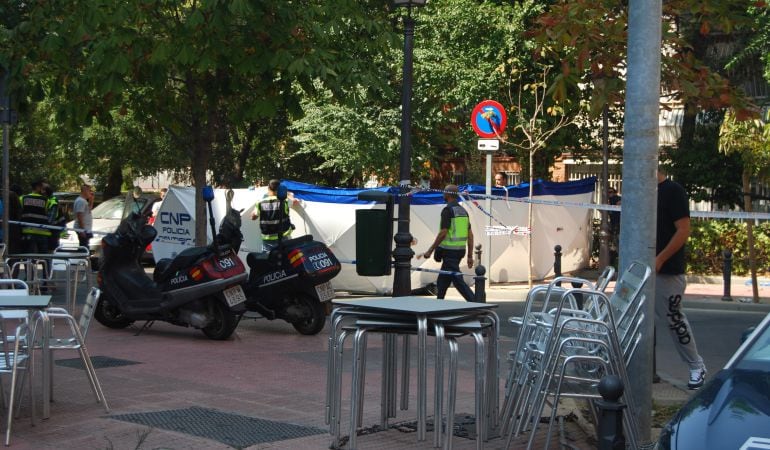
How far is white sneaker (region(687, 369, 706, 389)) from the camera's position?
29.9ft

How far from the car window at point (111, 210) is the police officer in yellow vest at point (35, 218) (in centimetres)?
640

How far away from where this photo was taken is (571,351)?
6574 millimetres

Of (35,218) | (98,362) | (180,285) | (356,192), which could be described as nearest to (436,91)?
(356,192)

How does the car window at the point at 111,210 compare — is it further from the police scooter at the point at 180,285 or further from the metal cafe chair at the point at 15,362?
the metal cafe chair at the point at 15,362

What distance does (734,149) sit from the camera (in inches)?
743

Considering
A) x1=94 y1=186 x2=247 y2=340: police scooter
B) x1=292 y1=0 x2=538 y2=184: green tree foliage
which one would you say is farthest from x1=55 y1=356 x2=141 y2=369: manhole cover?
x1=292 y1=0 x2=538 y2=184: green tree foliage

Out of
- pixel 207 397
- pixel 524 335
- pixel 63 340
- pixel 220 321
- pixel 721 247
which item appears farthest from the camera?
pixel 721 247

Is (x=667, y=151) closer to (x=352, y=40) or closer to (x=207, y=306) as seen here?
(x=352, y=40)

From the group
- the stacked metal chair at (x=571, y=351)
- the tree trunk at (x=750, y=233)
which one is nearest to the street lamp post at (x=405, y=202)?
the stacked metal chair at (x=571, y=351)

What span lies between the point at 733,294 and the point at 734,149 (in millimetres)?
2578

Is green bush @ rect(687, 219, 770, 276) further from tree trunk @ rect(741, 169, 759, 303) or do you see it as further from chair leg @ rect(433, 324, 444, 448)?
chair leg @ rect(433, 324, 444, 448)

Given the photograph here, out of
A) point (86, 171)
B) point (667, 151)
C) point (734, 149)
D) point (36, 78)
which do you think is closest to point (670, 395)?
point (36, 78)

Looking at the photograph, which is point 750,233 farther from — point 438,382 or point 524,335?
point 438,382

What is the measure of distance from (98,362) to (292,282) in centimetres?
272
